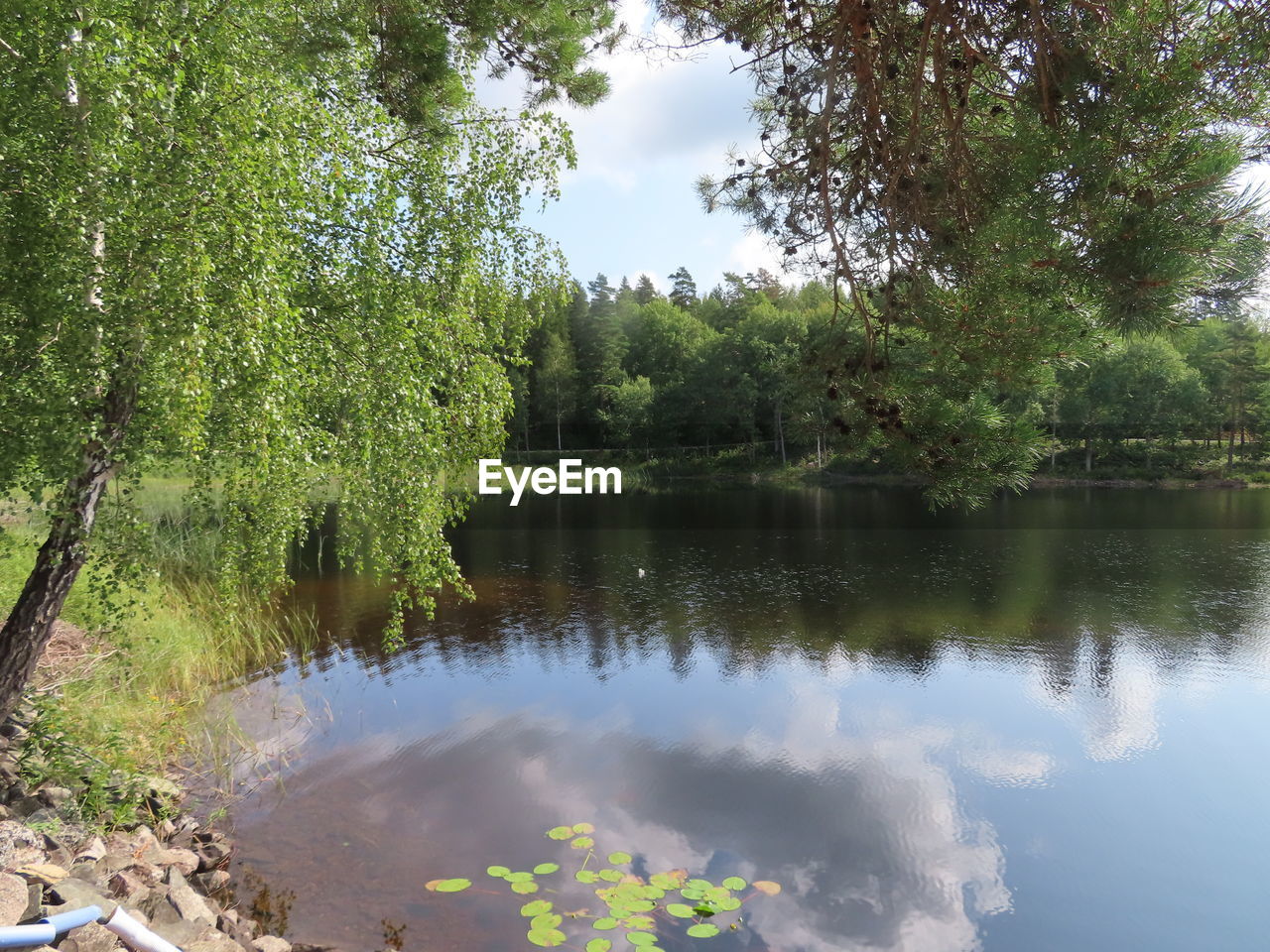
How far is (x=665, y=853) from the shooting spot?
22.7 feet

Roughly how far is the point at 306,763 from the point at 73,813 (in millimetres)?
3023

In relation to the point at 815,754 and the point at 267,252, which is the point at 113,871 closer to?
the point at 267,252

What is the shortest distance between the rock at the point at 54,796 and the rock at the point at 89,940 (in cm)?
252

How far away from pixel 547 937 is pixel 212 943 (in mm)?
2135

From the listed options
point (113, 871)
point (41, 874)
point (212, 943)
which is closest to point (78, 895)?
point (41, 874)

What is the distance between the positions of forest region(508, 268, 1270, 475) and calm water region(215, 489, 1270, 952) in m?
14.0

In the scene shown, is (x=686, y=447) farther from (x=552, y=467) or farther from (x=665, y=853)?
(x=665, y=853)

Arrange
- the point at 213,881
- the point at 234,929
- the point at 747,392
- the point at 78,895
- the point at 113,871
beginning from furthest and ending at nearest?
the point at 747,392
the point at 213,881
the point at 234,929
the point at 113,871
the point at 78,895

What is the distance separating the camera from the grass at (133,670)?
238 inches

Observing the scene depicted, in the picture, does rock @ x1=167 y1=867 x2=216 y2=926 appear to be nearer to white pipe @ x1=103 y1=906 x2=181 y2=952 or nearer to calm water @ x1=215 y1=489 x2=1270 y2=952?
calm water @ x1=215 y1=489 x2=1270 y2=952

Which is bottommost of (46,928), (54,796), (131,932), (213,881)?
(213,881)

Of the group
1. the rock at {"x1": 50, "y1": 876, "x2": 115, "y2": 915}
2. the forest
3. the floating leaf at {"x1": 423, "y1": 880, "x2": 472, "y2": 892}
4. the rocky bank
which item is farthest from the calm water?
the forest

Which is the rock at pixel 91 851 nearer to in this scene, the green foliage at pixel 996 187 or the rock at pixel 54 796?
the rock at pixel 54 796

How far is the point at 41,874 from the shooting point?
3908 mm
